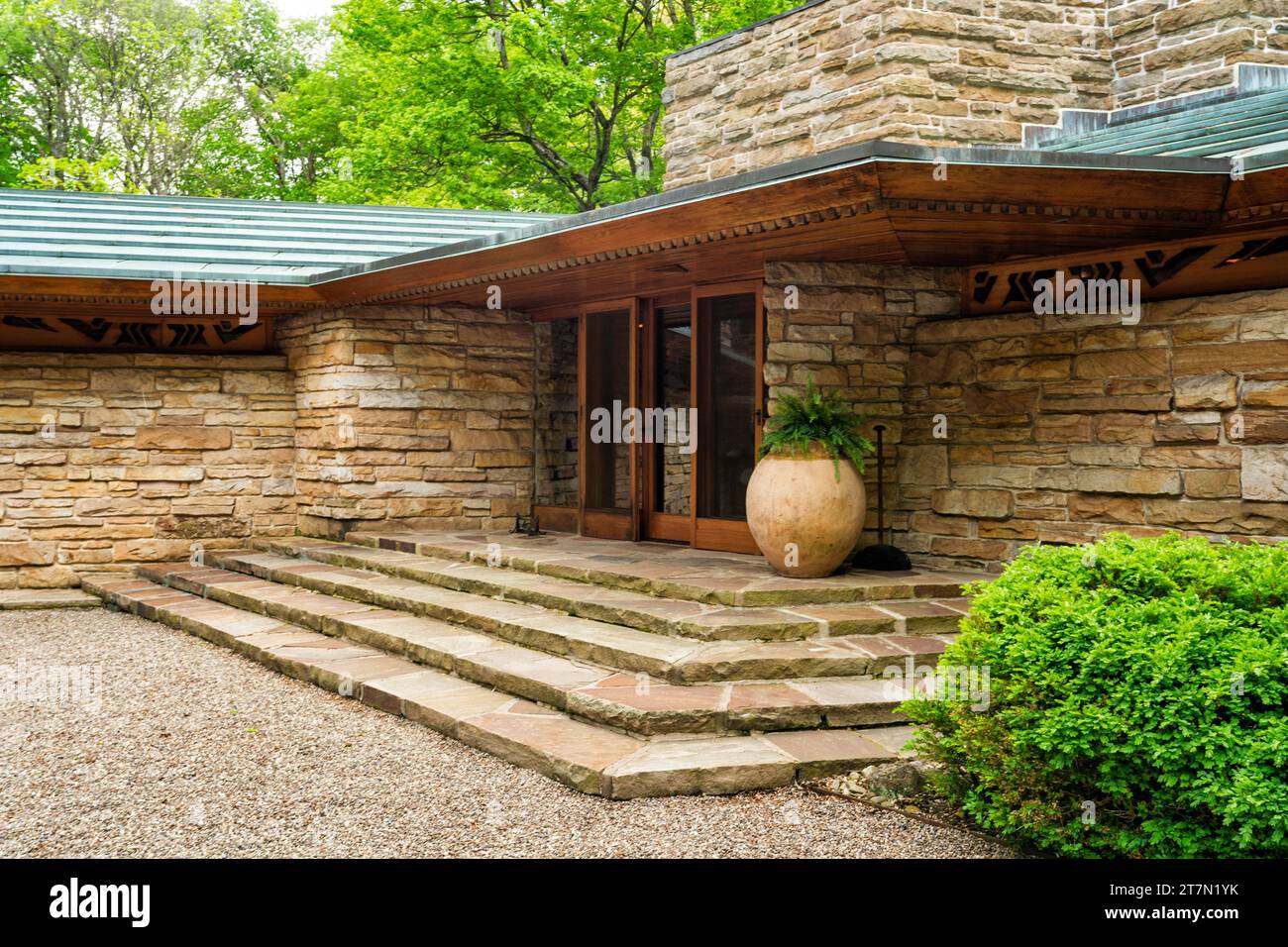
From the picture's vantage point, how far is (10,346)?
9.35m

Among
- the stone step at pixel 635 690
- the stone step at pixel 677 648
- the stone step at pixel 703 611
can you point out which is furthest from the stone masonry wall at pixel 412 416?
the stone step at pixel 635 690

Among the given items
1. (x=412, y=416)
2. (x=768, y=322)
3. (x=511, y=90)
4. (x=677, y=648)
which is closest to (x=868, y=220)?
(x=768, y=322)

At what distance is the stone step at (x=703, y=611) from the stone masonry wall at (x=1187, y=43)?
524cm

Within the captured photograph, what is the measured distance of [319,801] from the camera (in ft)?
13.6

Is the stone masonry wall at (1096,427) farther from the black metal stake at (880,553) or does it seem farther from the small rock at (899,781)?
the small rock at (899,781)

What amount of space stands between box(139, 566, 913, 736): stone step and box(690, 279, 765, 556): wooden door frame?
7.99 ft

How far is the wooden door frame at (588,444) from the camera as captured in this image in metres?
8.91

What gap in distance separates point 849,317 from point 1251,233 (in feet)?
8.65

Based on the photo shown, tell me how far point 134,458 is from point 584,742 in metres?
6.89

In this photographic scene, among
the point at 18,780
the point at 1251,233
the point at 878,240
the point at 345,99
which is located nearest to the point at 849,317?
the point at 878,240

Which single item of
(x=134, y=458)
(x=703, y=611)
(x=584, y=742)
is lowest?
(x=584, y=742)

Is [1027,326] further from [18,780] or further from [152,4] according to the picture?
[152,4]

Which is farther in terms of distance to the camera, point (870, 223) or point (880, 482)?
point (880, 482)

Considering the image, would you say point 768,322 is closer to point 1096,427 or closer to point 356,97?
point 1096,427
